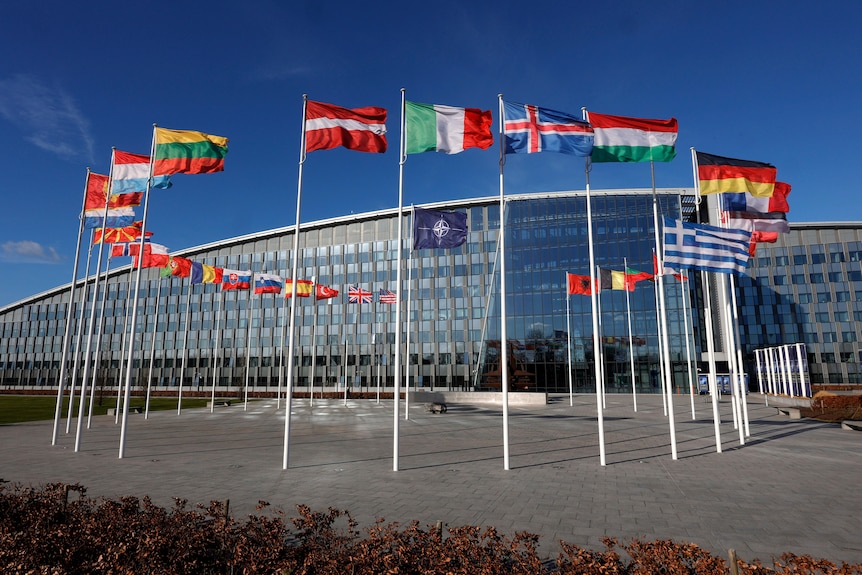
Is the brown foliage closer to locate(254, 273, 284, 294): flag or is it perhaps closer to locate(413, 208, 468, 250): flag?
locate(413, 208, 468, 250): flag

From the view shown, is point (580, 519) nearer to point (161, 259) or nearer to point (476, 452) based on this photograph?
point (476, 452)

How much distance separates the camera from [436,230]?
60.1 ft

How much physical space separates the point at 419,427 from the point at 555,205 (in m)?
59.0

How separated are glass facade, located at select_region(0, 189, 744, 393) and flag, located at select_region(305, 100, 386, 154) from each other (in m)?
49.2

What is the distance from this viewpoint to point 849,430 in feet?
84.8

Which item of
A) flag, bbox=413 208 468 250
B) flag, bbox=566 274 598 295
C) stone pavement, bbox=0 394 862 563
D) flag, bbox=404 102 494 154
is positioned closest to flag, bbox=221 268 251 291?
stone pavement, bbox=0 394 862 563

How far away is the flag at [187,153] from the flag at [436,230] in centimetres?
798

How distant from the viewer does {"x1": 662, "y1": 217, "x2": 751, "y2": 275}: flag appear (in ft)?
57.8

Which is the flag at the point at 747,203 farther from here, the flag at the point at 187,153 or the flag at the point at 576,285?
the flag at the point at 187,153

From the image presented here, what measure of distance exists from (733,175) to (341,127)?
15.0 meters

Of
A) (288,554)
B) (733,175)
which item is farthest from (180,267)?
(733,175)

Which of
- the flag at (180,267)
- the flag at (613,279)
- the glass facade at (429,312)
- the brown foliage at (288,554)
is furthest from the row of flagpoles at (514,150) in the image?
the glass facade at (429,312)

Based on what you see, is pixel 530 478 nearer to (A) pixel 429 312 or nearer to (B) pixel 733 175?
(B) pixel 733 175

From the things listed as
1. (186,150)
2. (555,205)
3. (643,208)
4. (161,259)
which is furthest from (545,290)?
(186,150)
